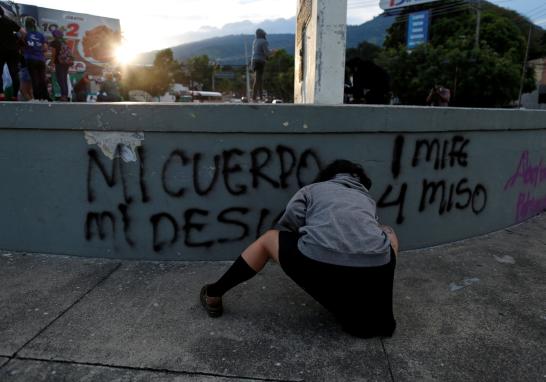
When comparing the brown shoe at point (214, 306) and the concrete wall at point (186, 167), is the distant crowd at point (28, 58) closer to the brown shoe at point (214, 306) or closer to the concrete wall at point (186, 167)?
the concrete wall at point (186, 167)

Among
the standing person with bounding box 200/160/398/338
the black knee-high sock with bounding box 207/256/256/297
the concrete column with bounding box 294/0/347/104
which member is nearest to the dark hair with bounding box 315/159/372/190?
the standing person with bounding box 200/160/398/338

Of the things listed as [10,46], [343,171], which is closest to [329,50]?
[343,171]

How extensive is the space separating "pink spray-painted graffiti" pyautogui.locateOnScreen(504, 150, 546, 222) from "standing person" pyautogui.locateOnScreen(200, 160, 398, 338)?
109 inches

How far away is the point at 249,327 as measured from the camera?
8.21ft

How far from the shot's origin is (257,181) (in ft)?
11.1

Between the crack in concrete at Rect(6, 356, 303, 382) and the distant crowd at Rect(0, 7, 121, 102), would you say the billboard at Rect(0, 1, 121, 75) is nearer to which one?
the distant crowd at Rect(0, 7, 121, 102)

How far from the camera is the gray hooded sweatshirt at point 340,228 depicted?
2125mm

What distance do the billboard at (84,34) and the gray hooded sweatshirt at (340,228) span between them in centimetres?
2564

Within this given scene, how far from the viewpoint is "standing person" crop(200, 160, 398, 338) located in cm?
214

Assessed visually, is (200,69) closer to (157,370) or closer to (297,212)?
(297,212)

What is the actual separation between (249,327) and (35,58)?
21.6 feet

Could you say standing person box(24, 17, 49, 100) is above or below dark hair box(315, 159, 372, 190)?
above

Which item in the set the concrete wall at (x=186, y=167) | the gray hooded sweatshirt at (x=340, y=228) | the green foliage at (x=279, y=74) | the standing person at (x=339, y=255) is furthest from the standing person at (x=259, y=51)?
the green foliage at (x=279, y=74)

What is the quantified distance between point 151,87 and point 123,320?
66.9m
